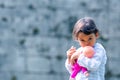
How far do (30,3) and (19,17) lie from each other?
27 centimetres

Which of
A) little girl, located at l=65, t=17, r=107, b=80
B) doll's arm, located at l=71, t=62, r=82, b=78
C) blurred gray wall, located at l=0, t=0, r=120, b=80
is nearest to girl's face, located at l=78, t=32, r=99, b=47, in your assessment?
little girl, located at l=65, t=17, r=107, b=80

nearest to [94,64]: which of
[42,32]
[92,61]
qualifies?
[92,61]

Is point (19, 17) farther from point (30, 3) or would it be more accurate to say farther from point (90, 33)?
point (90, 33)

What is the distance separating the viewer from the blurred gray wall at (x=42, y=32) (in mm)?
9086

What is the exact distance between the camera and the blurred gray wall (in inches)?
358

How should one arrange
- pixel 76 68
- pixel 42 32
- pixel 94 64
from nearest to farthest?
pixel 94 64 < pixel 76 68 < pixel 42 32

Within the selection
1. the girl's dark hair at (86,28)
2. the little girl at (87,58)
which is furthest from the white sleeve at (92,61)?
the girl's dark hair at (86,28)

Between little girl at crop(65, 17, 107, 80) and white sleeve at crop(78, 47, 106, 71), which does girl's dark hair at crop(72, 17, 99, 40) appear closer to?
little girl at crop(65, 17, 107, 80)

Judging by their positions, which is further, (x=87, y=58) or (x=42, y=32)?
(x=42, y=32)

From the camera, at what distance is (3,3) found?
29.8 ft

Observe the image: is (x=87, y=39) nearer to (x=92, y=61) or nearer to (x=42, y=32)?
(x=92, y=61)

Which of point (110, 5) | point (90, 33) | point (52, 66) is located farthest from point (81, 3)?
point (90, 33)

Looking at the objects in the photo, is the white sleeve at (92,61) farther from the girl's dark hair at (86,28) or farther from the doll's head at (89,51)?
the girl's dark hair at (86,28)

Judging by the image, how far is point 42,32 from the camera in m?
9.15
